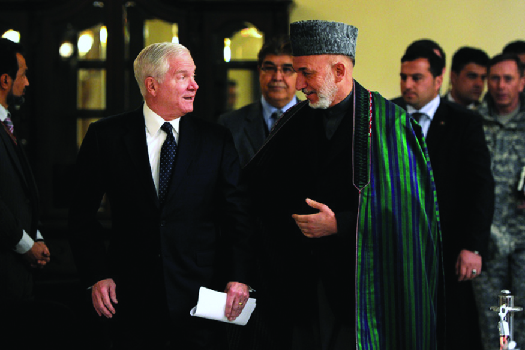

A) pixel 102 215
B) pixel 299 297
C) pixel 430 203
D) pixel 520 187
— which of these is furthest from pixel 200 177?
pixel 102 215

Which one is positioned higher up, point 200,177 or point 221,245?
point 200,177

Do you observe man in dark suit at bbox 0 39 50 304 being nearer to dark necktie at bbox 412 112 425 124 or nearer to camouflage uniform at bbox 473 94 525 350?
dark necktie at bbox 412 112 425 124

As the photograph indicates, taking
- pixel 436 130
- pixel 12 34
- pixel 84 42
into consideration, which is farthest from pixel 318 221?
pixel 12 34

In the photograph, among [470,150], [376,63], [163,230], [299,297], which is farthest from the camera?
[376,63]

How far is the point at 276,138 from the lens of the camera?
2.66 m

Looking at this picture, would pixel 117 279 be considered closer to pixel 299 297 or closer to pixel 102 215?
pixel 299 297

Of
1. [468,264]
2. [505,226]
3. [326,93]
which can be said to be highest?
[326,93]

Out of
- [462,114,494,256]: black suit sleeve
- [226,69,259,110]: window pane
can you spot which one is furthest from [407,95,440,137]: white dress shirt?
[226,69,259,110]: window pane

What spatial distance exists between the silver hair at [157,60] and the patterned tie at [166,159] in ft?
0.56

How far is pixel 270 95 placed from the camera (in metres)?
3.39

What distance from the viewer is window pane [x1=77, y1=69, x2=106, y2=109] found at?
15.9ft

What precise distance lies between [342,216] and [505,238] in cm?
145

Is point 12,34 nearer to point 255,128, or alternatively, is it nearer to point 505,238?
point 255,128

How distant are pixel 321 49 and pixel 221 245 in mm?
756
